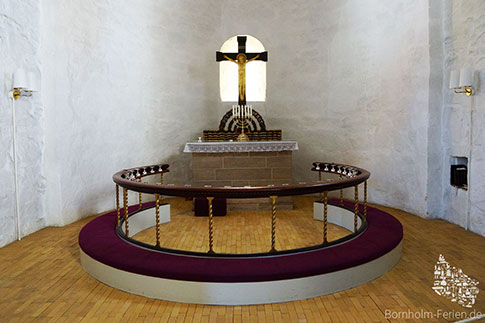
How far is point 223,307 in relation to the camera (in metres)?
3.34

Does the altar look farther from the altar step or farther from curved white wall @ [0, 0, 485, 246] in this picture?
curved white wall @ [0, 0, 485, 246]

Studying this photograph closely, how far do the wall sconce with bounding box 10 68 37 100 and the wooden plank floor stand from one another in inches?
81.0

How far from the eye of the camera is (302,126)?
8938mm

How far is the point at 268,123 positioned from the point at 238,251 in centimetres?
490

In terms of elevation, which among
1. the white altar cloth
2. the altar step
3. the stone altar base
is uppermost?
the white altar cloth

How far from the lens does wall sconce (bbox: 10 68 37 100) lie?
5109mm

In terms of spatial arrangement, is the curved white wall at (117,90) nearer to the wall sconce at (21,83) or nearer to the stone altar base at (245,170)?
the wall sconce at (21,83)

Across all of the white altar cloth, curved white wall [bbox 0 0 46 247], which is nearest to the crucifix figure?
the white altar cloth

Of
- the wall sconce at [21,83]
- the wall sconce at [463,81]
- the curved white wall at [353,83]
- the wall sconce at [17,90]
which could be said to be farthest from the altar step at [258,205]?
the wall sconce at [21,83]

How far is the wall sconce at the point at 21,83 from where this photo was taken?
16.8 feet

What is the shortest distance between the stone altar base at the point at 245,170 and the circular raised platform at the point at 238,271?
3085 mm

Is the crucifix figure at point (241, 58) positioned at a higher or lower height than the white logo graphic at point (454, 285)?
higher

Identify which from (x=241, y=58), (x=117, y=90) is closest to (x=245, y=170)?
(x=241, y=58)

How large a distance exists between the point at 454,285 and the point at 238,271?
213 centimetres
